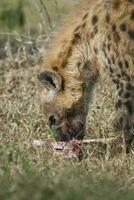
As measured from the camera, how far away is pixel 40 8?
13.5 metres

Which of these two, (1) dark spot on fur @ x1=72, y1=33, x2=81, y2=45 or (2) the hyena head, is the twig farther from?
(1) dark spot on fur @ x1=72, y1=33, x2=81, y2=45

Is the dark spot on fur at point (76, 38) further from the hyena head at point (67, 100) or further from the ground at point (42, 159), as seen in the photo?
the ground at point (42, 159)

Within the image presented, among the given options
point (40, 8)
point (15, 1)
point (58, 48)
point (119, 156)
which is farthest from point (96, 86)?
point (15, 1)

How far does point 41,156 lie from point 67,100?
1522 mm

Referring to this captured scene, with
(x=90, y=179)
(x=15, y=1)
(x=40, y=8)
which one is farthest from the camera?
(x=15, y=1)

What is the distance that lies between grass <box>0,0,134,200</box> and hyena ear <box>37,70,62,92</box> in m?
0.45

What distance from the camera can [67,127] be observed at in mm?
9258

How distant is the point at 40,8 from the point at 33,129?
4524 mm

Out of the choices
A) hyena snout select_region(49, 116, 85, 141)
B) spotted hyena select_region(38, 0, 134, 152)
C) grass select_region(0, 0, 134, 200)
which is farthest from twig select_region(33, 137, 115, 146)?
hyena snout select_region(49, 116, 85, 141)

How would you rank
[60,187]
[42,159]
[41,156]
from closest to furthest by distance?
1. [60,187]
2. [42,159]
3. [41,156]

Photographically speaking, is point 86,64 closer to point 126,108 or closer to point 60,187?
point 126,108

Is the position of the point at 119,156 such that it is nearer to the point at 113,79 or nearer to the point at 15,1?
the point at 113,79

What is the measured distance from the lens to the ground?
582cm

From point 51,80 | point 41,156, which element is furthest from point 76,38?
point 41,156
